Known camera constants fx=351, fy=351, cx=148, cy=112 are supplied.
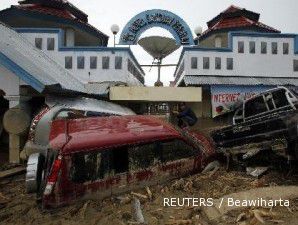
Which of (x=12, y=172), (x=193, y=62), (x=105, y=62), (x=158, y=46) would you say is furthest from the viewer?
(x=158, y=46)

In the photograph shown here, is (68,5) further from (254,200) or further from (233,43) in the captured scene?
(254,200)

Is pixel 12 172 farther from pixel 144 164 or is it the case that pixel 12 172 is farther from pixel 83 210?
pixel 144 164

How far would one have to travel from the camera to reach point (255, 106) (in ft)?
32.4

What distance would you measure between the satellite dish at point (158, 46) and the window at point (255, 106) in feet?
43.3

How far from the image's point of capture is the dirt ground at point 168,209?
18.1 feet

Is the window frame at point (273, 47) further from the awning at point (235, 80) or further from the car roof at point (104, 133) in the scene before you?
the car roof at point (104, 133)

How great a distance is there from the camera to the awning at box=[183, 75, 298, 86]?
2108 centimetres

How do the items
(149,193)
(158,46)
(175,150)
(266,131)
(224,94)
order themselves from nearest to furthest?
(149,193)
(175,150)
(266,131)
(224,94)
(158,46)

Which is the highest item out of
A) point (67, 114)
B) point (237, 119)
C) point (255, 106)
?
point (255, 106)

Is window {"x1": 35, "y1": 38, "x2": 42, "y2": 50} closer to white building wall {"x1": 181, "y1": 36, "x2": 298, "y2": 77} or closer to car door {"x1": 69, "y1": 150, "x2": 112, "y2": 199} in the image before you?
white building wall {"x1": 181, "y1": 36, "x2": 298, "y2": 77}

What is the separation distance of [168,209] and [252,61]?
60.2 ft

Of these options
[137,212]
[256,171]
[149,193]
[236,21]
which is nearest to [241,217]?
[137,212]

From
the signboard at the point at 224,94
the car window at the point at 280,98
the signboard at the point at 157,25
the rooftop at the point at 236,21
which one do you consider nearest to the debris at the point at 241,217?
the car window at the point at 280,98

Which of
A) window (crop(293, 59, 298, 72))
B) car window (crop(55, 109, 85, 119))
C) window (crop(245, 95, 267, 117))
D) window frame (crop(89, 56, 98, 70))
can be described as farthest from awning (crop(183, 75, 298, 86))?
car window (crop(55, 109, 85, 119))
